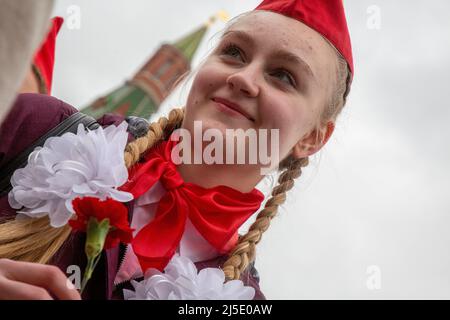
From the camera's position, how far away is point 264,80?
225 cm

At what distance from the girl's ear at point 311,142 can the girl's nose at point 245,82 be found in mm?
581

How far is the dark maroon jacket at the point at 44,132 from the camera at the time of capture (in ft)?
6.12

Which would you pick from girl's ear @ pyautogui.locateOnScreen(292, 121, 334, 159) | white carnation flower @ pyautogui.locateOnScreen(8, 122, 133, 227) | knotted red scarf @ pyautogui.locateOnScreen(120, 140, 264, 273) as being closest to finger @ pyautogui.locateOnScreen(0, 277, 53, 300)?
white carnation flower @ pyautogui.locateOnScreen(8, 122, 133, 227)

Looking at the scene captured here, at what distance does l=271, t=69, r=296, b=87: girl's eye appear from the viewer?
230cm

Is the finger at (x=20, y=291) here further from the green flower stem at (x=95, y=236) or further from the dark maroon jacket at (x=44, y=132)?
the dark maroon jacket at (x=44, y=132)

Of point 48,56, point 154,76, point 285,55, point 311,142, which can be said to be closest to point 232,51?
point 285,55

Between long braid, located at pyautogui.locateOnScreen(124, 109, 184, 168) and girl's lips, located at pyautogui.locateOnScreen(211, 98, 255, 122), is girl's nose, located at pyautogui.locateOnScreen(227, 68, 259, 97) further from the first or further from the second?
long braid, located at pyautogui.locateOnScreen(124, 109, 184, 168)

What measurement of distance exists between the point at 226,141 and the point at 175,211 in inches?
13.8

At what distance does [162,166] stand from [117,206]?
79cm

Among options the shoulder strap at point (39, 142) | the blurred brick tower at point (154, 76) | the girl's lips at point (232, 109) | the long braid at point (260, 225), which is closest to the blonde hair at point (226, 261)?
the long braid at point (260, 225)

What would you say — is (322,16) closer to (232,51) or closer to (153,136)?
(232,51)

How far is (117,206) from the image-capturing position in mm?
A: 1483

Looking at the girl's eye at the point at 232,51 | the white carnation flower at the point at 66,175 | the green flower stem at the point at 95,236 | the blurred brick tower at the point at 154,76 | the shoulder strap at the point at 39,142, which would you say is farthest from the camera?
the blurred brick tower at the point at 154,76
